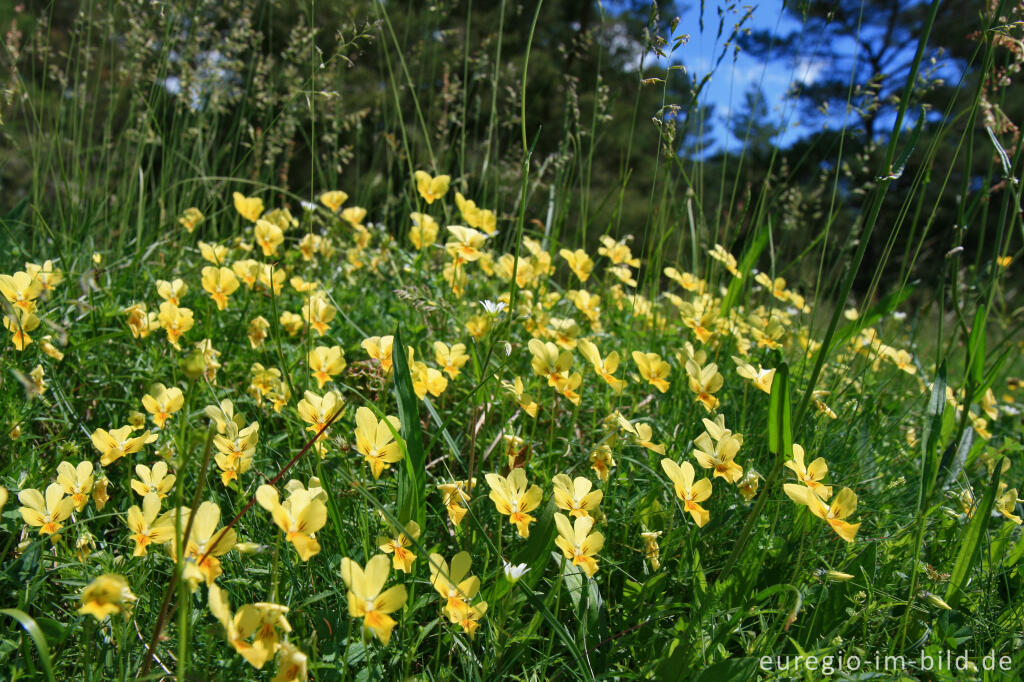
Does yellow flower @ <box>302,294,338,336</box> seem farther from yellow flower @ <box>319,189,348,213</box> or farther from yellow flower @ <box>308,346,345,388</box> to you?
yellow flower @ <box>319,189,348,213</box>

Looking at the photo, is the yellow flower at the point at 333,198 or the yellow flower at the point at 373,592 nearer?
the yellow flower at the point at 373,592

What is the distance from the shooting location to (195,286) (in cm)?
224

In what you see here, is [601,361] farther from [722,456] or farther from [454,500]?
[454,500]

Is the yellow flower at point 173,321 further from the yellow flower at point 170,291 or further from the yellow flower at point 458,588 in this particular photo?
the yellow flower at point 458,588

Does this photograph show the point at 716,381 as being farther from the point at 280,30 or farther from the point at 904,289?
the point at 280,30

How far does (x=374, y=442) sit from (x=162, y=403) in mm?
466

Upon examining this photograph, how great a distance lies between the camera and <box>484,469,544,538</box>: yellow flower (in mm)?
1077

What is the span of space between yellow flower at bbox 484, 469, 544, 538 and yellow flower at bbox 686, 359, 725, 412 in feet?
1.65

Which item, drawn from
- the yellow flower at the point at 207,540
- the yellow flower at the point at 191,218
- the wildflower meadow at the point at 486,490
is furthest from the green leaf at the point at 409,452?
the yellow flower at the point at 191,218

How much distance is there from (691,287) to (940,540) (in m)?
1.05

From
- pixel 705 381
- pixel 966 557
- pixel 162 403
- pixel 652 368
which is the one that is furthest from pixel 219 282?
pixel 966 557

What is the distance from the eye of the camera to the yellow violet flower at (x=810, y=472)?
1134 mm

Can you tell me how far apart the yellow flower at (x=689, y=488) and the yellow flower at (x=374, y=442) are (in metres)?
0.45

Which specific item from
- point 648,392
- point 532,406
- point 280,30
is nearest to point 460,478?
point 532,406
